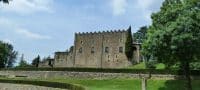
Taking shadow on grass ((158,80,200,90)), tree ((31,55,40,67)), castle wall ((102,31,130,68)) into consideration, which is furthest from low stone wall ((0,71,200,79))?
tree ((31,55,40,67))

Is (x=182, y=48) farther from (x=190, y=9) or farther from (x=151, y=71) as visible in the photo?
(x=151, y=71)

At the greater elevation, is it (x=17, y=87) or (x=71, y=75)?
(x=71, y=75)

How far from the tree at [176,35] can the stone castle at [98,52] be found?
4182cm

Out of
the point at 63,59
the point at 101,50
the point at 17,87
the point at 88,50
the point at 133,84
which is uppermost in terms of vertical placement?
the point at 88,50

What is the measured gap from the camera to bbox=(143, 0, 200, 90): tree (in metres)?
54.7

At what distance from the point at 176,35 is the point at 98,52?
51.1 meters

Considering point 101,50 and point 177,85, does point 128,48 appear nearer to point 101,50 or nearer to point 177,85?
point 101,50

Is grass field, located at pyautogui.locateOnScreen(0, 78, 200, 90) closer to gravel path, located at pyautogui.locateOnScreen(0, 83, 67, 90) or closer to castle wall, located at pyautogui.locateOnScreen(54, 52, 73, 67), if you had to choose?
gravel path, located at pyautogui.locateOnScreen(0, 83, 67, 90)

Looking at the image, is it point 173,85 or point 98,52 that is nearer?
point 173,85

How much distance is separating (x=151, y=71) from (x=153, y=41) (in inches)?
652

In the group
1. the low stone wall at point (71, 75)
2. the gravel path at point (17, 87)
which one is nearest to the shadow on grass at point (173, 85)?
the low stone wall at point (71, 75)

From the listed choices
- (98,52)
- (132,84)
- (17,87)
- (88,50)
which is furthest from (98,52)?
(17,87)

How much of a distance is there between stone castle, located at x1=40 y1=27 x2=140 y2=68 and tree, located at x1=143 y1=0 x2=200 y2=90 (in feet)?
137

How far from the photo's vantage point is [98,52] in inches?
4136
